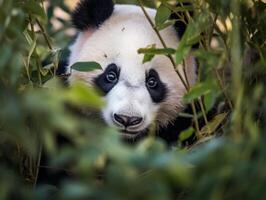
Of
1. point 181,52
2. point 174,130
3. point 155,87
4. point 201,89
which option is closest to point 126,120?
point 155,87

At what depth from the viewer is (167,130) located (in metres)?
3.86

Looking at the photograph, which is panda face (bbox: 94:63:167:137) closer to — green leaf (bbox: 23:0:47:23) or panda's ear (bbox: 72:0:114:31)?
panda's ear (bbox: 72:0:114:31)

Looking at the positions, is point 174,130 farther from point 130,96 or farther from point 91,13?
point 91,13

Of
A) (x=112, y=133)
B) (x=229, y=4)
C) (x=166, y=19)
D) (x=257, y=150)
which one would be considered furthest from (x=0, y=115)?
(x=166, y=19)

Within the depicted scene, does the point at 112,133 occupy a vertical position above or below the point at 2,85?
above

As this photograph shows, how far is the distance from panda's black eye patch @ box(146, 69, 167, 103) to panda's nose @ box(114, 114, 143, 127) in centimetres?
30

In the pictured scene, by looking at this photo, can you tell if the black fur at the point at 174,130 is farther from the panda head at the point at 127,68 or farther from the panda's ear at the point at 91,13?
the panda's ear at the point at 91,13

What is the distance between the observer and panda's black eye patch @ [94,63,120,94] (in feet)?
11.8

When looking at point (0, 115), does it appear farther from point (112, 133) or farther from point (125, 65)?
point (125, 65)

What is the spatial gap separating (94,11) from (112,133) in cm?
211

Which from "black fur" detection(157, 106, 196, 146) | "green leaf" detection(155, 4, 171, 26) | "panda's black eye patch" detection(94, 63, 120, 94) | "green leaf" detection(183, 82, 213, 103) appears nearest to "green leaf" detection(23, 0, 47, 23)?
"green leaf" detection(155, 4, 171, 26)

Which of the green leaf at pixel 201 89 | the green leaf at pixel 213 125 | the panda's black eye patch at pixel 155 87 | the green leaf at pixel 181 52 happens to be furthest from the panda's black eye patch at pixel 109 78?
the green leaf at pixel 201 89

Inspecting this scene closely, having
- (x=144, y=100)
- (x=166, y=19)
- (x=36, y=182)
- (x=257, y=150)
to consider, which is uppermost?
(x=257, y=150)

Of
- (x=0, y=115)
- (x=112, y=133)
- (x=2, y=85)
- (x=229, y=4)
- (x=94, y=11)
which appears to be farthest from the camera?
(x=94, y=11)
